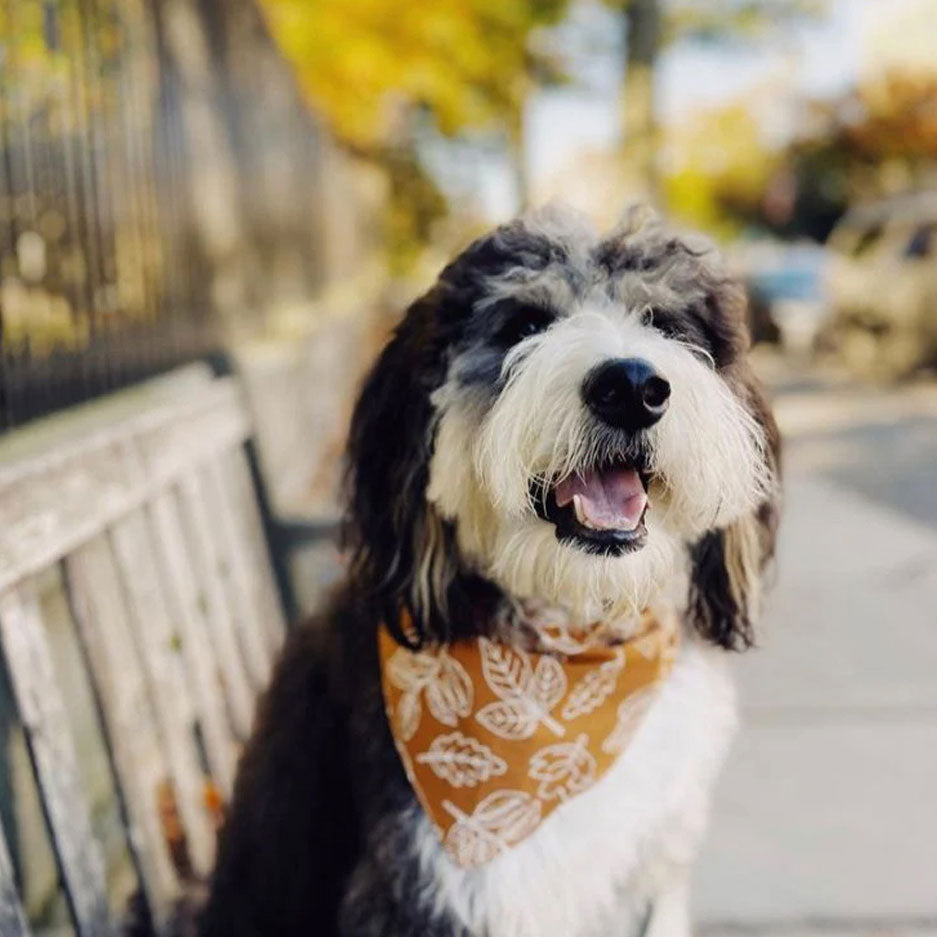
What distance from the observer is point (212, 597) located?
3420 millimetres

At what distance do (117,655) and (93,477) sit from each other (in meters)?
0.36

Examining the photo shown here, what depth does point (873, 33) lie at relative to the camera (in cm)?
3766

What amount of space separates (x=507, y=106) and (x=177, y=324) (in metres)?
15.5

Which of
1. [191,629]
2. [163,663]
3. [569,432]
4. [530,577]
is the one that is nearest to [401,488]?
[530,577]

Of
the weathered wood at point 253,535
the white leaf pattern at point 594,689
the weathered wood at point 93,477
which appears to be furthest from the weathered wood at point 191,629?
the white leaf pattern at point 594,689

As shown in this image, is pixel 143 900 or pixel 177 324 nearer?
pixel 143 900

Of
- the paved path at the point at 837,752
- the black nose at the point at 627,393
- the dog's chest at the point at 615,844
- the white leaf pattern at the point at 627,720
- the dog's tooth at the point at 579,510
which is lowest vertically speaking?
the paved path at the point at 837,752

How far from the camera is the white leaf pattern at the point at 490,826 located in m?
2.38

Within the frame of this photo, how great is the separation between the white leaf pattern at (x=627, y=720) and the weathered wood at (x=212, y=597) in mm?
1256

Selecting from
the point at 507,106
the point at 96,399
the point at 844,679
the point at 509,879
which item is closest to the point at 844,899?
the point at 509,879

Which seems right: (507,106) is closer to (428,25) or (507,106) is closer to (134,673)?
(428,25)

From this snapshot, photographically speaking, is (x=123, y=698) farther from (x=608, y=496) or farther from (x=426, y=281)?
(x=426, y=281)

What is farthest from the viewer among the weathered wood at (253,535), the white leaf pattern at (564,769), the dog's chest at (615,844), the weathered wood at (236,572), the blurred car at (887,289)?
the blurred car at (887,289)

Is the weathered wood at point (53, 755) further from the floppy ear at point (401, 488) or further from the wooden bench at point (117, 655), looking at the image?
the floppy ear at point (401, 488)
